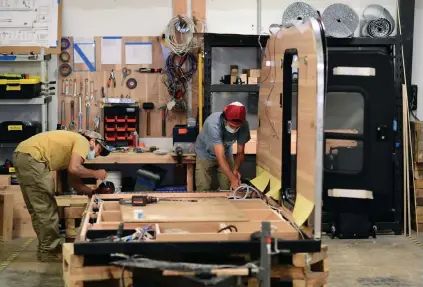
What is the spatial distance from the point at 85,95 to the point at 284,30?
342 cm

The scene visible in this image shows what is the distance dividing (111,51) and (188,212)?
365 cm

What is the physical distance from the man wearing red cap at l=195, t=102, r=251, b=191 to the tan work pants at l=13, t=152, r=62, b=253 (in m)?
1.46

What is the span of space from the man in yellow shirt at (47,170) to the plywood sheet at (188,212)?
1196 mm

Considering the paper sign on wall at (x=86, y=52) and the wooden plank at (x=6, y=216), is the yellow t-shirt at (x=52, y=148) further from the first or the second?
the paper sign on wall at (x=86, y=52)

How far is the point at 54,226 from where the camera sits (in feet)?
19.1

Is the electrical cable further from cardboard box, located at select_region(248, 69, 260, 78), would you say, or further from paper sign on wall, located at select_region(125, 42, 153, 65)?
cardboard box, located at select_region(248, 69, 260, 78)

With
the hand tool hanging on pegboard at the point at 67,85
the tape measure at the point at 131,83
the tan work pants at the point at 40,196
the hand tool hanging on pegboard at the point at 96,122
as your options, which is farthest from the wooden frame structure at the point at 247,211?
the hand tool hanging on pegboard at the point at 67,85

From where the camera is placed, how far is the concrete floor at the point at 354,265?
17.4 feet

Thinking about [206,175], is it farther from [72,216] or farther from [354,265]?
[354,265]

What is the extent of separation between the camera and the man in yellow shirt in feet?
18.1

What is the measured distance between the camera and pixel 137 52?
7301 mm

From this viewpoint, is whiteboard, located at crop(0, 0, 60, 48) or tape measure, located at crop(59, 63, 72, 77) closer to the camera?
whiteboard, located at crop(0, 0, 60, 48)

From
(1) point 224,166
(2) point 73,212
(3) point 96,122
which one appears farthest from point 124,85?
(1) point 224,166

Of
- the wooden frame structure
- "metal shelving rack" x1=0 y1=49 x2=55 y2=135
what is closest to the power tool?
the wooden frame structure
